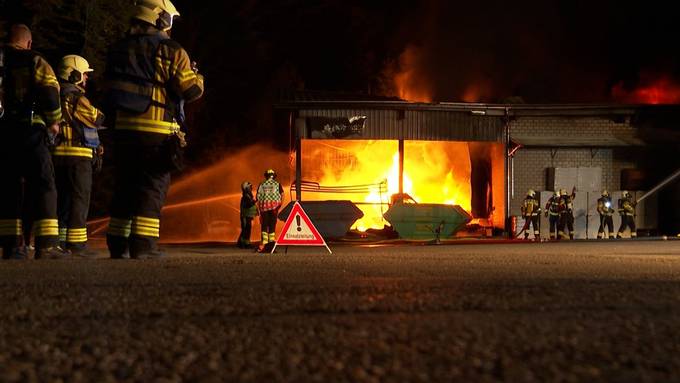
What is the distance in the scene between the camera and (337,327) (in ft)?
12.3

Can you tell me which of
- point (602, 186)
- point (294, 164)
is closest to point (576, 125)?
point (602, 186)

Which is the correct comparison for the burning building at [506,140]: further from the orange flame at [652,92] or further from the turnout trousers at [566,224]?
the orange flame at [652,92]

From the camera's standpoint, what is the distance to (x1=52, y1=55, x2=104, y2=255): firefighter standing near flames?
9.75 m

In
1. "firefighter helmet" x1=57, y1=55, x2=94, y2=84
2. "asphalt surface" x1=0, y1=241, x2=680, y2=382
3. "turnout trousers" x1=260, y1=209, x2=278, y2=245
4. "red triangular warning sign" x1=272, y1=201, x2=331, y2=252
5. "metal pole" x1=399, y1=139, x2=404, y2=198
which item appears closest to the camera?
"asphalt surface" x1=0, y1=241, x2=680, y2=382

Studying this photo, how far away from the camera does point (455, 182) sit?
29.9m

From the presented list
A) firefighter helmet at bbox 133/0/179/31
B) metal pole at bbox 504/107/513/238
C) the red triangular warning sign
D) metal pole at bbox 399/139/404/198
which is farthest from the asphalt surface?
metal pole at bbox 399/139/404/198

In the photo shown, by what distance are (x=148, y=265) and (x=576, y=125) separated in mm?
21848

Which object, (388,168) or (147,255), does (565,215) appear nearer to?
(388,168)

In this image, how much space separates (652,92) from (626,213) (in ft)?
56.6

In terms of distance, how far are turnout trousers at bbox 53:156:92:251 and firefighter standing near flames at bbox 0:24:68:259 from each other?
45.8 inches

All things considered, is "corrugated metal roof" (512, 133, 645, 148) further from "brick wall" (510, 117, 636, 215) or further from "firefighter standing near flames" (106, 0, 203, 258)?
"firefighter standing near flames" (106, 0, 203, 258)

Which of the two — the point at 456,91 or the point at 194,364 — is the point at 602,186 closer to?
the point at 456,91

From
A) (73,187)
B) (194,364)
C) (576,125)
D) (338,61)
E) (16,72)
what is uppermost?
(338,61)

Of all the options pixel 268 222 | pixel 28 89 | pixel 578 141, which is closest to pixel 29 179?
pixel 28 89
